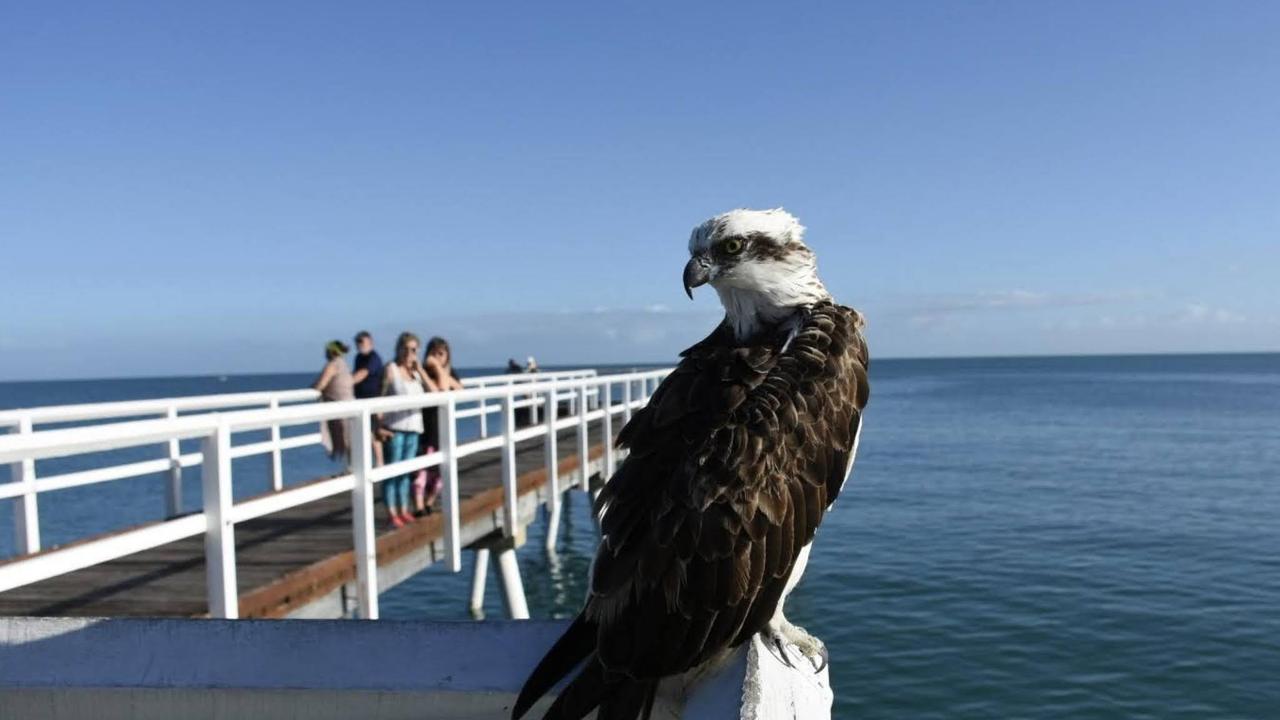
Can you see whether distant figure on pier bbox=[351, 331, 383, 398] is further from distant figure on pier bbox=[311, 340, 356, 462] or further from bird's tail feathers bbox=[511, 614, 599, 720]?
bird's tail feathers bbox=[511, 614, 599, 720]

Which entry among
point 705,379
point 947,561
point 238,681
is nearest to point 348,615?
point 705,379

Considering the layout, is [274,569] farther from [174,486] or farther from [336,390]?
[336,390]

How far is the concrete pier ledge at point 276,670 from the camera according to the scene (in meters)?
1.78

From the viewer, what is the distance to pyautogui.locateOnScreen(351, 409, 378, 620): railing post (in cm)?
629

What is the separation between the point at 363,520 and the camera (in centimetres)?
633

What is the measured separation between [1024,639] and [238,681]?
11.7 metres

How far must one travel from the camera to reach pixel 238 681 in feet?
5.86

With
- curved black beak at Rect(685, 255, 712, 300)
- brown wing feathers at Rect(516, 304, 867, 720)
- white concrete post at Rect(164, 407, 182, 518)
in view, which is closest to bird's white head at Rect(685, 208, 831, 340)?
curved black beak at Rect(685, 255, 712, 300)

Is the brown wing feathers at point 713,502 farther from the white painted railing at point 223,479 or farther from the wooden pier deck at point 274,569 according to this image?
the wooden pier deck at point 274,569

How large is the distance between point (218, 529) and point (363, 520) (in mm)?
1536

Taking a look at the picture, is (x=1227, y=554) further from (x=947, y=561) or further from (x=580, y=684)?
(x=580, y=684)

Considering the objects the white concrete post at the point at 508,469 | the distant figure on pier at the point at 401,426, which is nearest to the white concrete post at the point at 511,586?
the white concrete post at the point at 508,469

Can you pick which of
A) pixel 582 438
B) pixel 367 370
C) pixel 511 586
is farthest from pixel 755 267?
pixel 582 438

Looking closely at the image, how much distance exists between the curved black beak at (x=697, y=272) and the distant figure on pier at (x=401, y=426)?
546 cm
